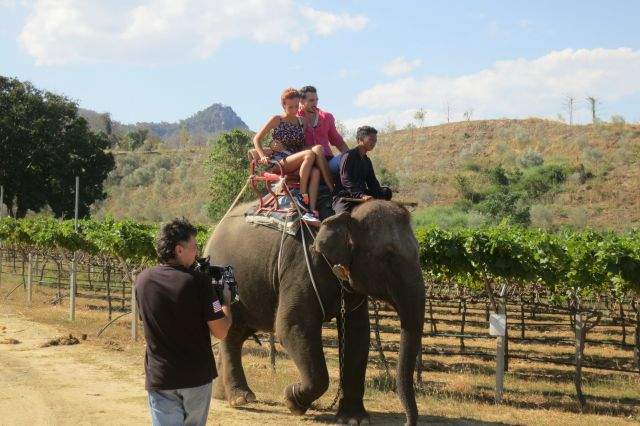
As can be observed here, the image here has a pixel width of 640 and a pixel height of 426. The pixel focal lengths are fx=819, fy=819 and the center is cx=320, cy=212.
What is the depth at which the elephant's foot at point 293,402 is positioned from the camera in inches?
348

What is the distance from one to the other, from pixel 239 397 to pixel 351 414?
1763 mm

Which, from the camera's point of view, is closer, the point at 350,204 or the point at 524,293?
the point at 350,204

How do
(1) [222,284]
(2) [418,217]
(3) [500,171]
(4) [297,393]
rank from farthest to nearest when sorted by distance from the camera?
(3) [500,171], (2) [418,217], (4) [297,393], (1) [222,284]

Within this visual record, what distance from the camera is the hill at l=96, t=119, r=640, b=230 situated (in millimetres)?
47719

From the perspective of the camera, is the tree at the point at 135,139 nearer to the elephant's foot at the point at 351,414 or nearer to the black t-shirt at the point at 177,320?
the elephant's foot at the point at 351,414

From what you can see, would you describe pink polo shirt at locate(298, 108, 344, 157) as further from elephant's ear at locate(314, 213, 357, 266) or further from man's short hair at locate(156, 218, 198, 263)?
man's short hair at locate(156, 218, 198, 263)

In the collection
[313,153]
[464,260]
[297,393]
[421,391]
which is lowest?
[421,391]

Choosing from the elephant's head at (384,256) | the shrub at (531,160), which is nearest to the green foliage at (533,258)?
the elephant's head at (384,256)

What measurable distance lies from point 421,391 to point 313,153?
15.7 ft

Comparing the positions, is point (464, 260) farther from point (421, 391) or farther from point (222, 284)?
point (222, 284)

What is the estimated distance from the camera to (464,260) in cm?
1556

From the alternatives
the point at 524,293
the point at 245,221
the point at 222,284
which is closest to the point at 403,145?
the point at 524,293

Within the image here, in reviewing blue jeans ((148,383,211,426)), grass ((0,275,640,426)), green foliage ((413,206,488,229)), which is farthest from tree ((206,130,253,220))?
blue jeans ((148,383,211,426))

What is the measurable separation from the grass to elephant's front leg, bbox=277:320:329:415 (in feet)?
1.61
